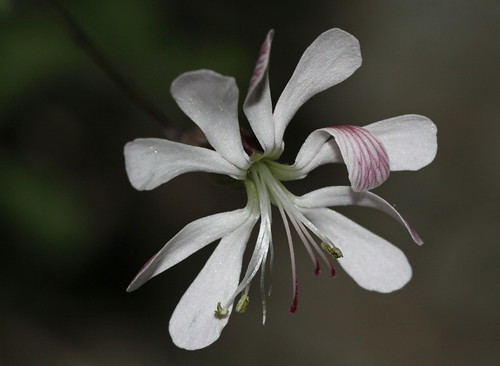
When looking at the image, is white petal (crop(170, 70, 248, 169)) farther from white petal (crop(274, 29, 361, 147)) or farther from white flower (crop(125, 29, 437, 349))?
white petal (crop(274, 29, 361, 147))

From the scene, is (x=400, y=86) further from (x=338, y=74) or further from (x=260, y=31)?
(x=338, y=74)

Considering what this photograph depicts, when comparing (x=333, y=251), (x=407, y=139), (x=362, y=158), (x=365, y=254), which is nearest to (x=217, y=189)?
(x=365, y=254)

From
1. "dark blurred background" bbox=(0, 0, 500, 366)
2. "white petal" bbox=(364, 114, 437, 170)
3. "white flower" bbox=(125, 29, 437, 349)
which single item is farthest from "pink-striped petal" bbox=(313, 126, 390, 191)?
"dark blurred background" bbox=(0, 0, 500, 366)

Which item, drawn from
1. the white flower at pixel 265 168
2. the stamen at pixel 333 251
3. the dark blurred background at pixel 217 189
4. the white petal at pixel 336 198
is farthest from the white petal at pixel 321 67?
the dark blurred background at pixel 217 189

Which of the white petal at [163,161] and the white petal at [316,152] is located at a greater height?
the white petal at [163,161]

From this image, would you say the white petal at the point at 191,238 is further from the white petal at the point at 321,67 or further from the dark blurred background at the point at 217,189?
the dark blurred background at the point at 217,189

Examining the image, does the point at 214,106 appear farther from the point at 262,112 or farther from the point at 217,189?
the point at 217,189

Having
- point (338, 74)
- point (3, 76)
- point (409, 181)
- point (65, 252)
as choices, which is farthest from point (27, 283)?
point (338, 74)
